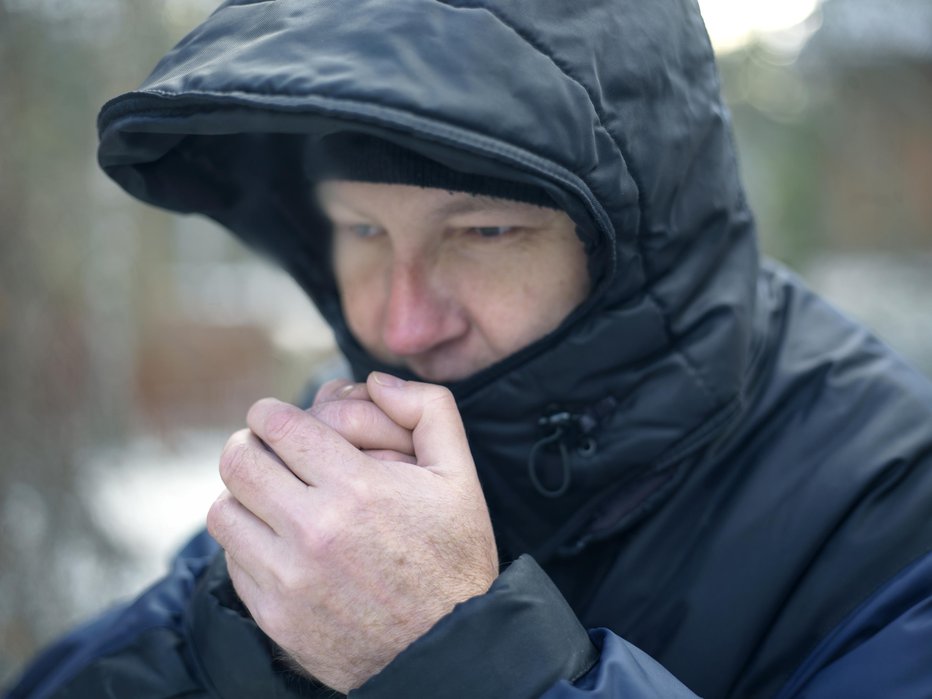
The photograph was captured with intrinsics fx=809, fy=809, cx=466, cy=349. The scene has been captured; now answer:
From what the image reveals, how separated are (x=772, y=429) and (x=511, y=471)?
19.5 inches

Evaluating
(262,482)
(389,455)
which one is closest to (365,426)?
(389,455)

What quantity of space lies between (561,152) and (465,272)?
39cm

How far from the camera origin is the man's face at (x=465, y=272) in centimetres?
146

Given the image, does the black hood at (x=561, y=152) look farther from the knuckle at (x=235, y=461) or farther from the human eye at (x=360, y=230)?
the knuckle at (x=235, y=461)

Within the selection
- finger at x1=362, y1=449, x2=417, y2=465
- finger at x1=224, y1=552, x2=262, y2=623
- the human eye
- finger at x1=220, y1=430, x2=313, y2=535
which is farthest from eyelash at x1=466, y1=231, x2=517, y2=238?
finger at x1=224, y1=552, x2=262, y2=623

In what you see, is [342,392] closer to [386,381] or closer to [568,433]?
[386,381]

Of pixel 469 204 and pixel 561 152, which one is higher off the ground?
pixel 561 152

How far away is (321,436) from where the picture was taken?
3.92 feet

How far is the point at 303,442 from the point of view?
1190 millimetres

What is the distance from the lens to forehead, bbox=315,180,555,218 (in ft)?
4.68

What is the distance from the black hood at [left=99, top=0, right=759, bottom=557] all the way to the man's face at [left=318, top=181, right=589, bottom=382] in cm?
8

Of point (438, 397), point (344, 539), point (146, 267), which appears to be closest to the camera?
point (344, 539)

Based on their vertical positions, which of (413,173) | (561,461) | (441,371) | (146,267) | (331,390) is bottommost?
(146,267)

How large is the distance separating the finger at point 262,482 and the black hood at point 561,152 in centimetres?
42
